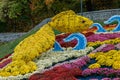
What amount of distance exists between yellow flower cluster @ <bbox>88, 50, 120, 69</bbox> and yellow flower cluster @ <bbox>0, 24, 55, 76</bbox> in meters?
2.19

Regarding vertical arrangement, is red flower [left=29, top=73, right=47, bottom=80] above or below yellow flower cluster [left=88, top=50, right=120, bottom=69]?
below

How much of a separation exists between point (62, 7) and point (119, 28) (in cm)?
2028

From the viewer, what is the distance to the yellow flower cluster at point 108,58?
16.6 m

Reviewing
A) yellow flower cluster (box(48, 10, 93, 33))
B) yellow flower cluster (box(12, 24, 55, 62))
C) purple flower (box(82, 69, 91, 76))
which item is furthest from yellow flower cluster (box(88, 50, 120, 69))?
yellow flower cluster (box(48, 10, 93, 33))

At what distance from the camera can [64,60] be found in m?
19.1

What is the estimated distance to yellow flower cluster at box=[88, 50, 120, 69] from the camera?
54.4 feet

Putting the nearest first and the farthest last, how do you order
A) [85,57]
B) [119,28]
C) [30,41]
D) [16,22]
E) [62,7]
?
1. [85,57]
2. [30,41]
3. [119,28]
4. [62,7]
5. [16,22]

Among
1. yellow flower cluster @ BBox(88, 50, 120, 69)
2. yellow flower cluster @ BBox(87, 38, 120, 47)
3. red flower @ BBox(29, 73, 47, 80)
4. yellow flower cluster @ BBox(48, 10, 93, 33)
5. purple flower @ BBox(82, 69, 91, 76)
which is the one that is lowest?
yellow flower cluster @ BBox(87, 38, 120, 47)

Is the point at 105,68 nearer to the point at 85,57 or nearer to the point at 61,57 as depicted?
the point at 85,57

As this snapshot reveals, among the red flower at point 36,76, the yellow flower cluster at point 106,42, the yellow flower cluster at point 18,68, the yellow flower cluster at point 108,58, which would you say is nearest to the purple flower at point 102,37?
the yellow flower cluster at point 106,42

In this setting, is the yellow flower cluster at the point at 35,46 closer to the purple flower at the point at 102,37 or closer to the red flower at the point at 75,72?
the purple flower at the point at 102,37

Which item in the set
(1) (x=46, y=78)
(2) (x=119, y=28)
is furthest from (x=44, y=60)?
(2) (x=119, y=28)

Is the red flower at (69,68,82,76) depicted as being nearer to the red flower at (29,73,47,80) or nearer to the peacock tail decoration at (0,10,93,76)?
the red flower at (29,73,47,80)

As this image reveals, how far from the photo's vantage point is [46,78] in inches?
623
